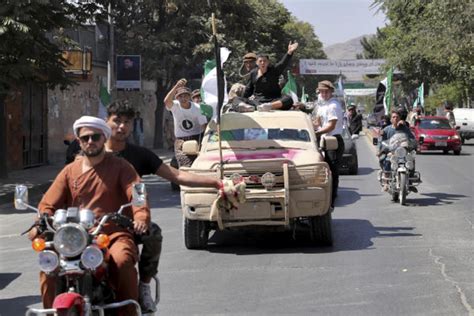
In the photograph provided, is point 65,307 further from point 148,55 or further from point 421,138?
point 148,55

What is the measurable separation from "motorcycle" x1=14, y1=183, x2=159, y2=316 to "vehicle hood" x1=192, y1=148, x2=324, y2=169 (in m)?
5.78

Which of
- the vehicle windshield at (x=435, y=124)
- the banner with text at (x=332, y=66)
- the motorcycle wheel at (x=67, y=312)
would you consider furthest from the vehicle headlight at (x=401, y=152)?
the banner with text at (x=332, y=66)

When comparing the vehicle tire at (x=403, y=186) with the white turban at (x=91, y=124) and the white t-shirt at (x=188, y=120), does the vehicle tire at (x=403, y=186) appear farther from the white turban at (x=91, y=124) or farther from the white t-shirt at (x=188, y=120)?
the white turban at (x=91, y=124)

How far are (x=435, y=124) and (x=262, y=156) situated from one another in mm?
27357

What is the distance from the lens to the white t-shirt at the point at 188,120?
55.1 feet

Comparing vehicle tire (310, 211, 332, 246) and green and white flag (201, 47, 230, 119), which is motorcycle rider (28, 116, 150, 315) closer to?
vehicle tire (310, 211, 332, 246)

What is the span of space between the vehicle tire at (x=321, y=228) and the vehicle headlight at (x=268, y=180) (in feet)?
2.19

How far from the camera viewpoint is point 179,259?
10.8 meters

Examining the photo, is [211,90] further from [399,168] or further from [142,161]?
[142,161]

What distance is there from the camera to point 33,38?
18938mm

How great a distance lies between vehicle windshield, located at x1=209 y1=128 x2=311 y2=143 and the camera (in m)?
12.5

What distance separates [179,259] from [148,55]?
3081cm

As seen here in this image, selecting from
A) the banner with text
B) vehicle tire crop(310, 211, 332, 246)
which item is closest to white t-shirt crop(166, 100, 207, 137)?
vehicle tire crop(310, 211, 332, 246)

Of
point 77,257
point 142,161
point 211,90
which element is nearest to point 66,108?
point 211,90
